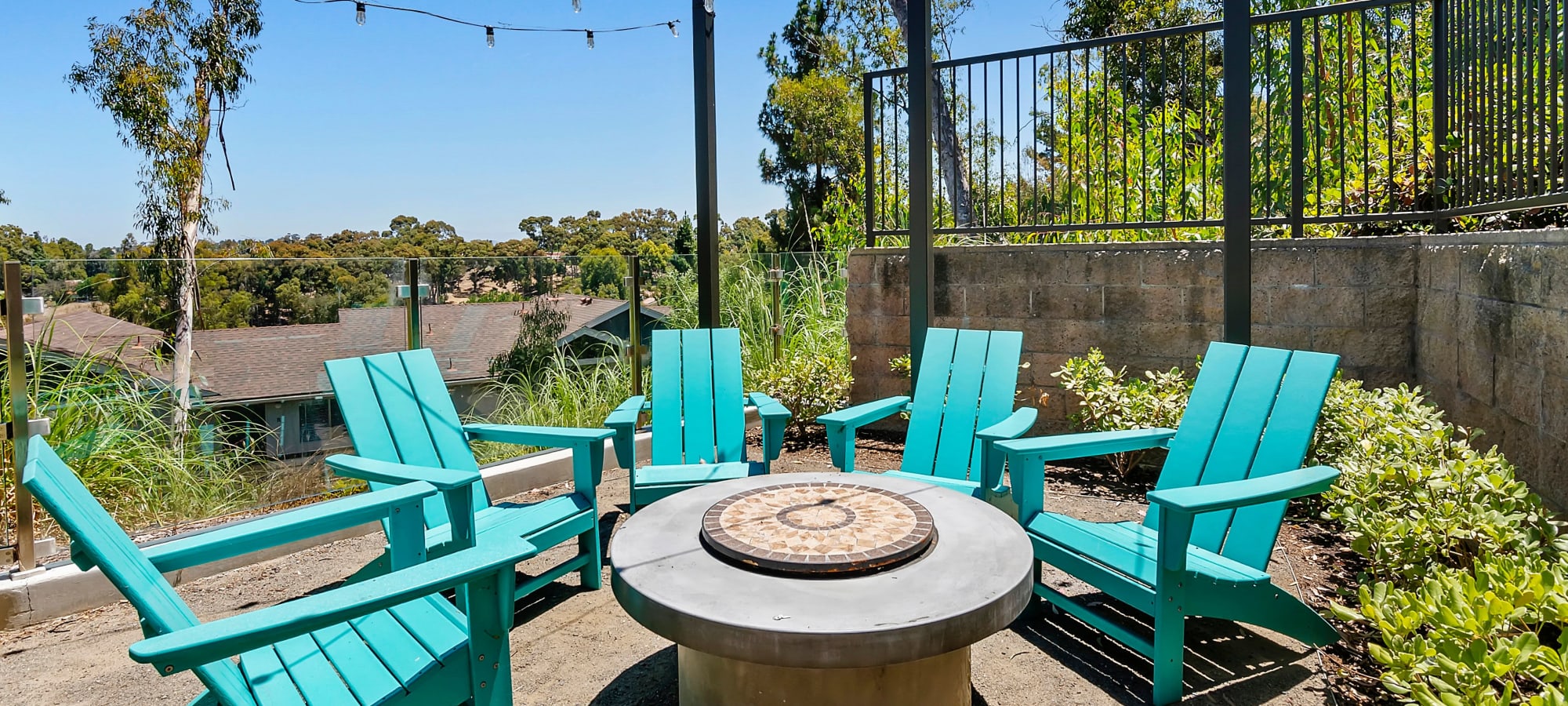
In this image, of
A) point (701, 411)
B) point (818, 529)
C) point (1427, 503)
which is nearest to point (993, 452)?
point (818, 529)

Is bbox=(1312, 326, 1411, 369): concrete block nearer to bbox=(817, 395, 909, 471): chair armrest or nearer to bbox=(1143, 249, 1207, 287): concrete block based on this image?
bbox=(1143, 249, 1207, 287): concrete block

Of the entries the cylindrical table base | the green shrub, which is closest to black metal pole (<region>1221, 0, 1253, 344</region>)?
the green shrub

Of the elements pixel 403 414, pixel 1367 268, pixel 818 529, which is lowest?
pixel 818 529

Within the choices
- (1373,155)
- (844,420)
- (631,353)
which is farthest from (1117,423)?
(631,353)

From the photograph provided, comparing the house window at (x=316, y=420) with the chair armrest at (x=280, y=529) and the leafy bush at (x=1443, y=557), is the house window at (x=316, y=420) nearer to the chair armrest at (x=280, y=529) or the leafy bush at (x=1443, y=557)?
the chair armrest at (x=280, y=529)

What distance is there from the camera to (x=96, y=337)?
10.9 ft

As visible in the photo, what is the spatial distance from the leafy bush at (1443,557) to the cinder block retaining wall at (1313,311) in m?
0.22

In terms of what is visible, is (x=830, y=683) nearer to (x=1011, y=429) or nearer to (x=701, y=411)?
(x=1011, y=429)

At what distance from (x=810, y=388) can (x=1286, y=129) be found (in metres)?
3.03

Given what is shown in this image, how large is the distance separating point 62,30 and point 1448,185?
99.7ft

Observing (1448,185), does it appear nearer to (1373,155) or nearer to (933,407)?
(1373,155)

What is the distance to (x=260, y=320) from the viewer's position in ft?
12.1

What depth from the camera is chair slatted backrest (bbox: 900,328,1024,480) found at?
3379 mm

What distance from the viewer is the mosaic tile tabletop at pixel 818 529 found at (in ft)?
6.02
